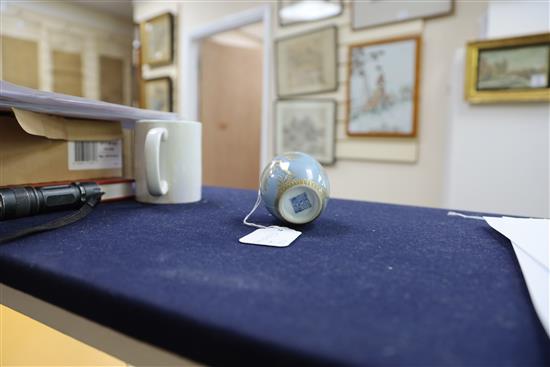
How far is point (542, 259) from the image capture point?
1.02 ft

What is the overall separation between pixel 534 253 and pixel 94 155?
692 millimetres

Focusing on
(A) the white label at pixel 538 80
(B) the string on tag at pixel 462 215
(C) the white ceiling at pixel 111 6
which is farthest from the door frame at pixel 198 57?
(B) the string on tag at pixel 462 215

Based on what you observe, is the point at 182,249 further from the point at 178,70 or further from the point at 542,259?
the point at 178,70

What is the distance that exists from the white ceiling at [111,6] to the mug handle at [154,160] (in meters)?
3.31

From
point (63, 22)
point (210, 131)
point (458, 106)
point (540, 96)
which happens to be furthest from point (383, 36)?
point (63, 22)

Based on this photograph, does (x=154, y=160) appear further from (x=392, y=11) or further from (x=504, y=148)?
(x=392, y=11)

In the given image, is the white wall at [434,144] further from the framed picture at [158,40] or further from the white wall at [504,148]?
the framed picture at [158,40]

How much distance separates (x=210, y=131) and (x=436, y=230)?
8.78 feet

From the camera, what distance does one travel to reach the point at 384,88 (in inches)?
70.3

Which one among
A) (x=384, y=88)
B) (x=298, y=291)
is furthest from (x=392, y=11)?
(x=298, y=291)

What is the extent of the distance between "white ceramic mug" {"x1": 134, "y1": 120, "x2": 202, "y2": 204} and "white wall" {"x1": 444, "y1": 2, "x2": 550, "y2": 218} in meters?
1.13

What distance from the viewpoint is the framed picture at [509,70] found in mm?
1267

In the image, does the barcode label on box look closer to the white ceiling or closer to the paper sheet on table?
the paper sheet on table

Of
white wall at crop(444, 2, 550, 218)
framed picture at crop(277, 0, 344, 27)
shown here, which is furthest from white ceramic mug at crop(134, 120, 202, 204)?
framed picture at crop(277, 0, 344, 27)
